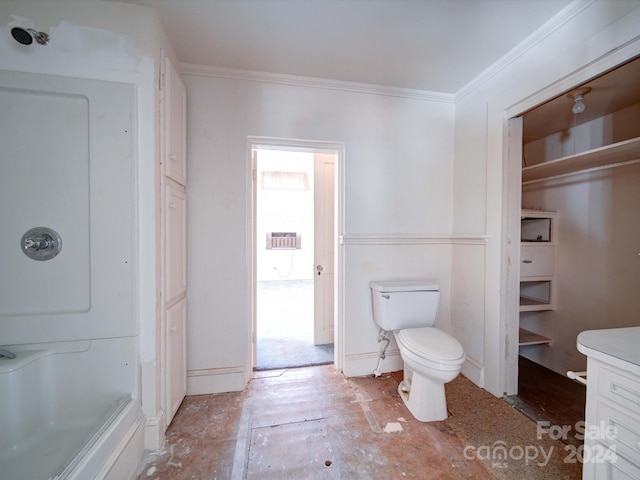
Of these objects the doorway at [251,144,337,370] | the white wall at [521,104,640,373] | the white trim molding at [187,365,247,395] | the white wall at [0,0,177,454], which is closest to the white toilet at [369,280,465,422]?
the doorway at [251,144,337,370]

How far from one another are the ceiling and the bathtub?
1.79 meters

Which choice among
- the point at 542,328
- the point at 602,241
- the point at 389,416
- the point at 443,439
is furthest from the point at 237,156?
the point at 542,328

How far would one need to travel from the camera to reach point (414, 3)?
1.26 meters

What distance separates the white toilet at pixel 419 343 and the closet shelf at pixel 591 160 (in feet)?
4.14

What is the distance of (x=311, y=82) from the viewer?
1.90 metres

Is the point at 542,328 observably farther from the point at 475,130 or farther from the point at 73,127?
the point at 73,127

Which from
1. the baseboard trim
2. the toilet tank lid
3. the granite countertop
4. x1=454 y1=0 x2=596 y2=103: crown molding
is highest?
x1=454 y1=0 x2=596 y2=103: crown molding

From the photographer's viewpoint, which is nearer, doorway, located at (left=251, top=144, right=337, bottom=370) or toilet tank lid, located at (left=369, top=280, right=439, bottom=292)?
toilet tank lid, located at (left=369, top=280, right=439, bottom=292)

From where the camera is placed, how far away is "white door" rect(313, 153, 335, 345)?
2.41 meters

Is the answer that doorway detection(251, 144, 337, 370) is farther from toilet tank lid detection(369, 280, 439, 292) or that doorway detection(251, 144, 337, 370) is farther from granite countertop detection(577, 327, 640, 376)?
granite countertop detection(577, 327, 640, 376)

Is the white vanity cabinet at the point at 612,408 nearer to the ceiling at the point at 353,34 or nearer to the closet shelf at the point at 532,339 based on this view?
the closet shelf at the point at 532,339

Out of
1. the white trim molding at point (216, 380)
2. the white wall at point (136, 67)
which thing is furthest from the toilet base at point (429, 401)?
the white wall at point (136, 67)

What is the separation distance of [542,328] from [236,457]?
2671 millimetres

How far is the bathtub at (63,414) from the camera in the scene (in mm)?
980
